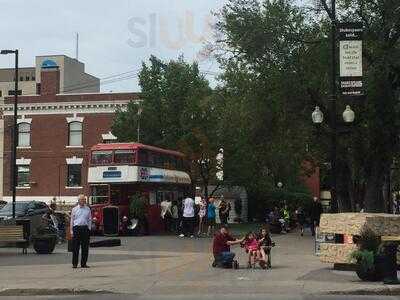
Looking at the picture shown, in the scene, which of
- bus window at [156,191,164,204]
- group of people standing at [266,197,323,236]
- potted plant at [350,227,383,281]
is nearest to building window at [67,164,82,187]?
group of people standing at [266,197,323,236]

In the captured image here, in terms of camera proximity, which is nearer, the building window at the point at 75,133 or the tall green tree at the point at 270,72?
the tall green tree at the point at 270,72

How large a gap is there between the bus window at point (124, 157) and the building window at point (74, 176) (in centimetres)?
2577

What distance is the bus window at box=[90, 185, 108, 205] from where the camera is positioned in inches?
1328

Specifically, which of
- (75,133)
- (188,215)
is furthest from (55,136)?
(188,215)

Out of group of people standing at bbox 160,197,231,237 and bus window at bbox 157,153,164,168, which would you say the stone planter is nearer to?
group of people standing at bbox 160,197,231,237

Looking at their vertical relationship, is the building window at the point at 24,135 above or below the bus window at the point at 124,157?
above

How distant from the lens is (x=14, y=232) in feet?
76.8

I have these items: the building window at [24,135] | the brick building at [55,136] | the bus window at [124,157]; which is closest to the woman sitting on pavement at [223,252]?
the bus window at [124,157]

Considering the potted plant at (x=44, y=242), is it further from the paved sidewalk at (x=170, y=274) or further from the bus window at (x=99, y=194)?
the bus window at (x=99, y=194)

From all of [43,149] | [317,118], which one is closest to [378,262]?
[317,118]

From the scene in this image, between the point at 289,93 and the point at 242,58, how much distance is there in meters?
2.62

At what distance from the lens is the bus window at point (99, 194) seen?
1328 inches

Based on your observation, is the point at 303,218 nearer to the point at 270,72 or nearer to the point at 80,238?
the point at 270,72

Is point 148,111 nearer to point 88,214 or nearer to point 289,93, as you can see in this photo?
point 289,93
